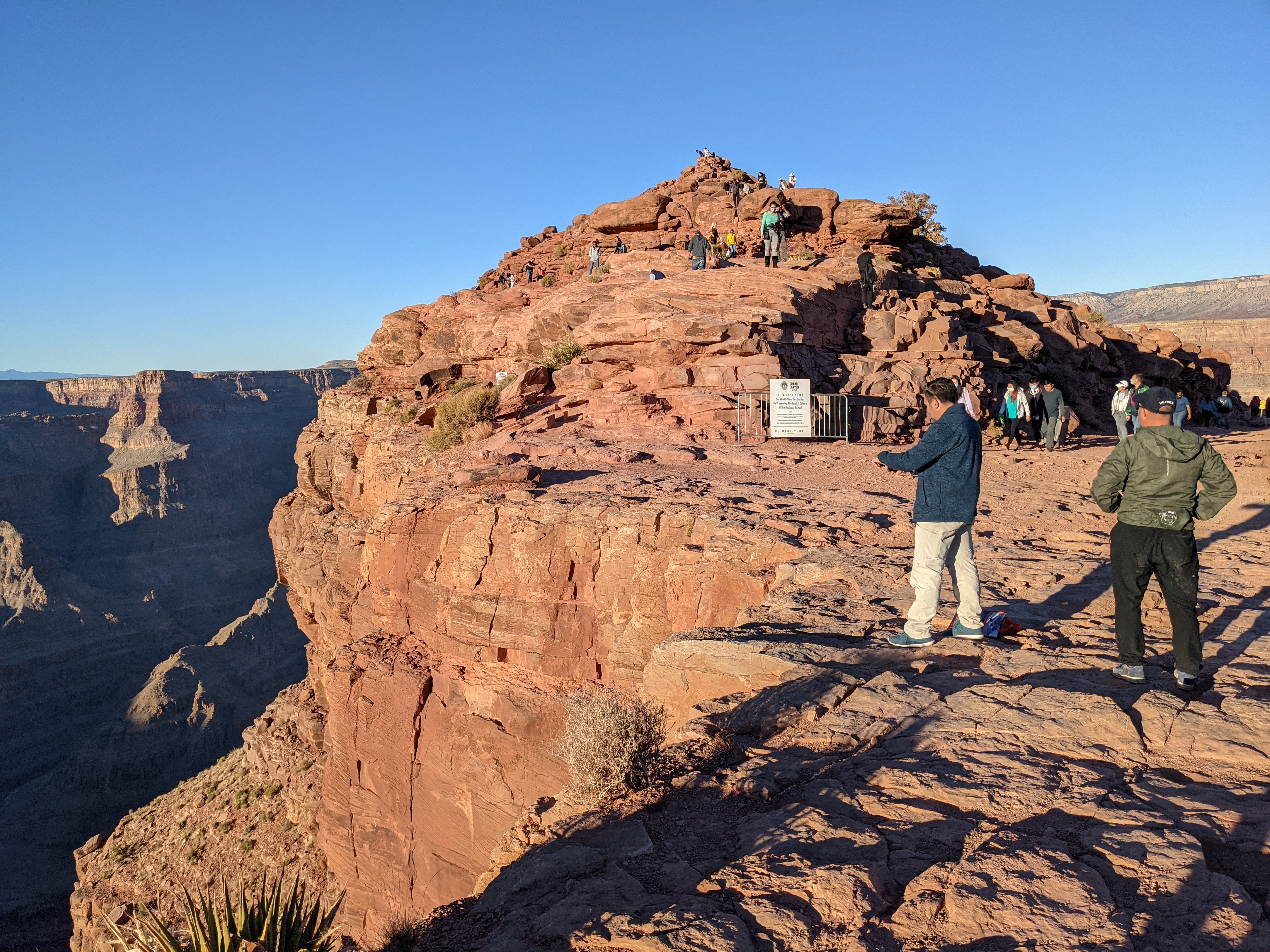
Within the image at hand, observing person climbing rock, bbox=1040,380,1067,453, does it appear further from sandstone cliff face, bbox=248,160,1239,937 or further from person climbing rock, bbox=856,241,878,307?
person climbing rock, bbox=856,241,878,307

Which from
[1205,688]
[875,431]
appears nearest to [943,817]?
[1205,688]

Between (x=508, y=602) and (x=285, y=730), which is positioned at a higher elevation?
(x=508, y=602)

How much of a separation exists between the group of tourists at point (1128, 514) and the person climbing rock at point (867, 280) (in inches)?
664

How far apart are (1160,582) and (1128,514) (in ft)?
1.56

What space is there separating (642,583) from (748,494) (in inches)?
84.7

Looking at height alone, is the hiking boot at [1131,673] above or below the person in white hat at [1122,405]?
below

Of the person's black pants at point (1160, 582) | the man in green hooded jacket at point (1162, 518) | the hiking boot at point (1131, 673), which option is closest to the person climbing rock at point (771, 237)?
the man in green hooded jacket at point (1162, 518)

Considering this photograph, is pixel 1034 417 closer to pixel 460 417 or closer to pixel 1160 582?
pixel 460 417

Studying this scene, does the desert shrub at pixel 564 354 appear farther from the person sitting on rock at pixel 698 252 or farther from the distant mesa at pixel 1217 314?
the distant mesa at pixel 1217 314

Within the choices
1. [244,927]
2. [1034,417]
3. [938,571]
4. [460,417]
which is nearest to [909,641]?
[938,571]

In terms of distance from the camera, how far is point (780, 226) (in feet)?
76.8

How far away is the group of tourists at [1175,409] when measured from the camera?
25.8 ft

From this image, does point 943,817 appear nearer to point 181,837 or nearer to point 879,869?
point 879,869

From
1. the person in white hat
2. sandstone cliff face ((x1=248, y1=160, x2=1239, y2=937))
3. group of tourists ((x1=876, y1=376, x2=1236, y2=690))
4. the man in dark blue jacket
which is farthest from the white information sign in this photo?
the man in dark blue jacket
